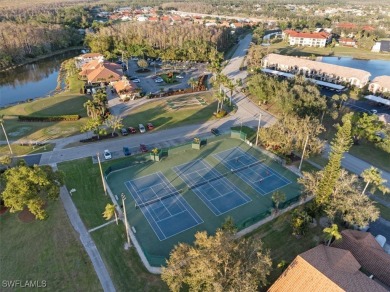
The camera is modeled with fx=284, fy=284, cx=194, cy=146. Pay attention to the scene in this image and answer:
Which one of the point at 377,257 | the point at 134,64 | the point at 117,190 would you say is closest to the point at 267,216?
the point at 377,257

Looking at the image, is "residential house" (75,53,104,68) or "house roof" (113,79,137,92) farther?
"residential house" (75,53,104,68)

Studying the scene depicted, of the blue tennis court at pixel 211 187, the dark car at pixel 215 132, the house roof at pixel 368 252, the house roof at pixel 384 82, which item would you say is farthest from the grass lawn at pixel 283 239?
the house roof at pixel 384 82

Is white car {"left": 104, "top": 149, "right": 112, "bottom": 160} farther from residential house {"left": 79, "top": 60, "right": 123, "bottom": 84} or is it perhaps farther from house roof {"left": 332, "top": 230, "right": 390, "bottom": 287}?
residential house {"left": 79, "top": 60, "right": 123, "bottom": 84}

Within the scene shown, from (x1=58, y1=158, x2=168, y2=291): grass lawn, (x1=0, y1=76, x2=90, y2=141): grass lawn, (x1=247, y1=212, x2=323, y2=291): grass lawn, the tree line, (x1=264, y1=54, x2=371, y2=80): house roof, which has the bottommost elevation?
(x1=247, y1=212, x2=323, y2=291): grass lawn

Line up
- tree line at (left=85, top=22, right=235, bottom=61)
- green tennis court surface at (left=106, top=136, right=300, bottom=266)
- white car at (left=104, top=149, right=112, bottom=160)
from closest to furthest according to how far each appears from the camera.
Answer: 1. green tennis court surface at (left=106, top=136, right=300, bottom=266)
2. white car at (left=104, top=149, right=112, bottom=160)
3. tree line at (left=85, top=22, right=235, bottom=61)

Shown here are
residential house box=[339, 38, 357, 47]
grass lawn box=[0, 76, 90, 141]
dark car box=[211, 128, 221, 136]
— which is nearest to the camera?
grass lawn box=[0, 76, 90, 141]

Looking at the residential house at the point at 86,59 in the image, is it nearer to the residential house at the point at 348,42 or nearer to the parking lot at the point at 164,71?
the parking lot at the point at 164,71

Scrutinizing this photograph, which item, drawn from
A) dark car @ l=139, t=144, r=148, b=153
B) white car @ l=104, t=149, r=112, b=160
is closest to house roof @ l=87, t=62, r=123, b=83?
dark car @ l=139, t=144, r=148, b=153
